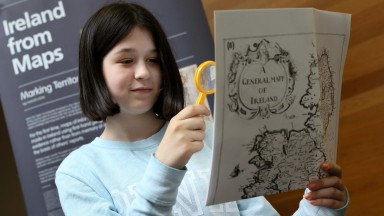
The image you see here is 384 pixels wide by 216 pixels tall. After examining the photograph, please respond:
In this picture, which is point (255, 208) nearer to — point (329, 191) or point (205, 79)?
point (329, 191)

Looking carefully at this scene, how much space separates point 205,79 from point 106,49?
0.69 ft

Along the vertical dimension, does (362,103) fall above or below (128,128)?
below

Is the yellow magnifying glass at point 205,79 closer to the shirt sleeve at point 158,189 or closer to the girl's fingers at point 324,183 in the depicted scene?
the shirt sleeve at point 158,189

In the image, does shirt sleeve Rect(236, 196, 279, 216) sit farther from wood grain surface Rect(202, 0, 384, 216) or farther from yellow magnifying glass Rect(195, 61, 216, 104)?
wood grain surface Rect(202, 0, 384, 216)

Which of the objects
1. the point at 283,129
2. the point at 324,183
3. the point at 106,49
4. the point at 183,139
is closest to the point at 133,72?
the point at 106,49

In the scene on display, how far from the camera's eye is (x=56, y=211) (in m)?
1.57

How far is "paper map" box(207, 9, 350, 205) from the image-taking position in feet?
2.30

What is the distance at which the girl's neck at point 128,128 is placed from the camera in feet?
3.23

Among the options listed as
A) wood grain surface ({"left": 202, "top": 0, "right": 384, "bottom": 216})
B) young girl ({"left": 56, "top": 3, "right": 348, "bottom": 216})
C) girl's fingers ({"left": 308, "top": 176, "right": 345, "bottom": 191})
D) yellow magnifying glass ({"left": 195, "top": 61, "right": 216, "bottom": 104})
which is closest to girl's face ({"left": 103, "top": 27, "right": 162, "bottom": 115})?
young girl ({"left": 56, "top": 3, "right": 348, "bottom": 216})

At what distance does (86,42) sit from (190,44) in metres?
0.63

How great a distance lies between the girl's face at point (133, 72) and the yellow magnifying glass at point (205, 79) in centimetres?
11

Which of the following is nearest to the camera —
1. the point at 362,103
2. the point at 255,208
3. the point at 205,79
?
the point at 205,79

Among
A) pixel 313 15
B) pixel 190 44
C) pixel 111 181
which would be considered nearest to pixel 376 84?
pixel 190 44

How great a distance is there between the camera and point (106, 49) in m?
0.92
